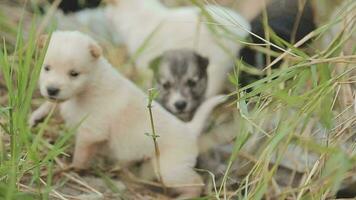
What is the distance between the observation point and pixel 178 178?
106 inches

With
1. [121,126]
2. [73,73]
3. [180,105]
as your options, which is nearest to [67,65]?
[73,73]

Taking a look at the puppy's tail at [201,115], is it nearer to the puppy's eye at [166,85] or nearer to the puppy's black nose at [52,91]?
the puppy's eye at [166,85]

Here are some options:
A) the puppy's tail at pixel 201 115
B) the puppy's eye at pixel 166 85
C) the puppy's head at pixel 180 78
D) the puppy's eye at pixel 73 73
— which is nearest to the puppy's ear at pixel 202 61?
the puppy's head at pixel 180 78

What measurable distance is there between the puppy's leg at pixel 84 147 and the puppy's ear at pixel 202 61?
696 millimetres

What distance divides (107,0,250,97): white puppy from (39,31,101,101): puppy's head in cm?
67

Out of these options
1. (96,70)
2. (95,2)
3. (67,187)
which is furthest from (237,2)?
(67,187)

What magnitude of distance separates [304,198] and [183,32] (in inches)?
61.5

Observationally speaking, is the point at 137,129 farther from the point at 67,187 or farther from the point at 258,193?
the point at 258,193

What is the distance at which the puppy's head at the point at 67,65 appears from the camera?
8.31 ft

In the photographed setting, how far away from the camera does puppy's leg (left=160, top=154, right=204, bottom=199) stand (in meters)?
2.68

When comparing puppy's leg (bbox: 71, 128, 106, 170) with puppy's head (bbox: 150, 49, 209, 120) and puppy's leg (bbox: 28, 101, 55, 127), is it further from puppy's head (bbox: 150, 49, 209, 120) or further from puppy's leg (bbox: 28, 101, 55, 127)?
puppy's head (bbox: 150, 49, 209, 120)

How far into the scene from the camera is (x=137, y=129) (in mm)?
2703

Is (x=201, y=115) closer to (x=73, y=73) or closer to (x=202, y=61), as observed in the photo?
(x=202, y=61)

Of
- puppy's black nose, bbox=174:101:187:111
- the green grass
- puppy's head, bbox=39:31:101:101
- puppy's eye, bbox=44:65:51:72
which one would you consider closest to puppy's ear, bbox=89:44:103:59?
puppy's head, bbox=39:31:101:101
